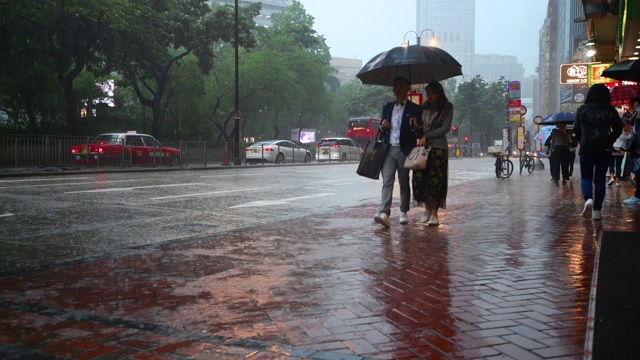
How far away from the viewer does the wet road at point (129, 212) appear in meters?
6.16

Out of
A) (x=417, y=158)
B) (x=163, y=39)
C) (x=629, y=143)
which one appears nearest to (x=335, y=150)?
(x=163, y=39)

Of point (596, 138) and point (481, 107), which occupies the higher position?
point (481, 107)

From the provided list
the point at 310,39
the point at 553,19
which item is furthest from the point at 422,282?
the point at 553,19

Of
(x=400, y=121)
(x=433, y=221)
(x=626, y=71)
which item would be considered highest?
(x=626, y=71)

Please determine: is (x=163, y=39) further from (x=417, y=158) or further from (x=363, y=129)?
(x=417, y=158)

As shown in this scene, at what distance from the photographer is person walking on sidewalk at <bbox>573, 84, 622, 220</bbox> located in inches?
310

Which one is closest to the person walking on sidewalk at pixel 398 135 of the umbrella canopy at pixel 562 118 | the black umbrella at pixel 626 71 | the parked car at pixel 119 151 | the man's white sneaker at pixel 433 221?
the man's white sneaker at pixel 433 221

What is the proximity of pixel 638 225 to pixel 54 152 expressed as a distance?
21.6m

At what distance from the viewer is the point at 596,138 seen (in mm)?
7855

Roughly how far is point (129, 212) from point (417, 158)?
461 cm

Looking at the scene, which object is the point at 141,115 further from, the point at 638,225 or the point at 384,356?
the point at 384,356

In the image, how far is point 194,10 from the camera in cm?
3550

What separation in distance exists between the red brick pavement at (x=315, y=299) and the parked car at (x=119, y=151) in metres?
19.0

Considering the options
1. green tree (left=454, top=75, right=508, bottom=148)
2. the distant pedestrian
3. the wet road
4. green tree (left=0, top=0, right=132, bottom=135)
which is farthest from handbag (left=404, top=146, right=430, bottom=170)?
green tree (left=454, top=75, right=508, bottom=148)
